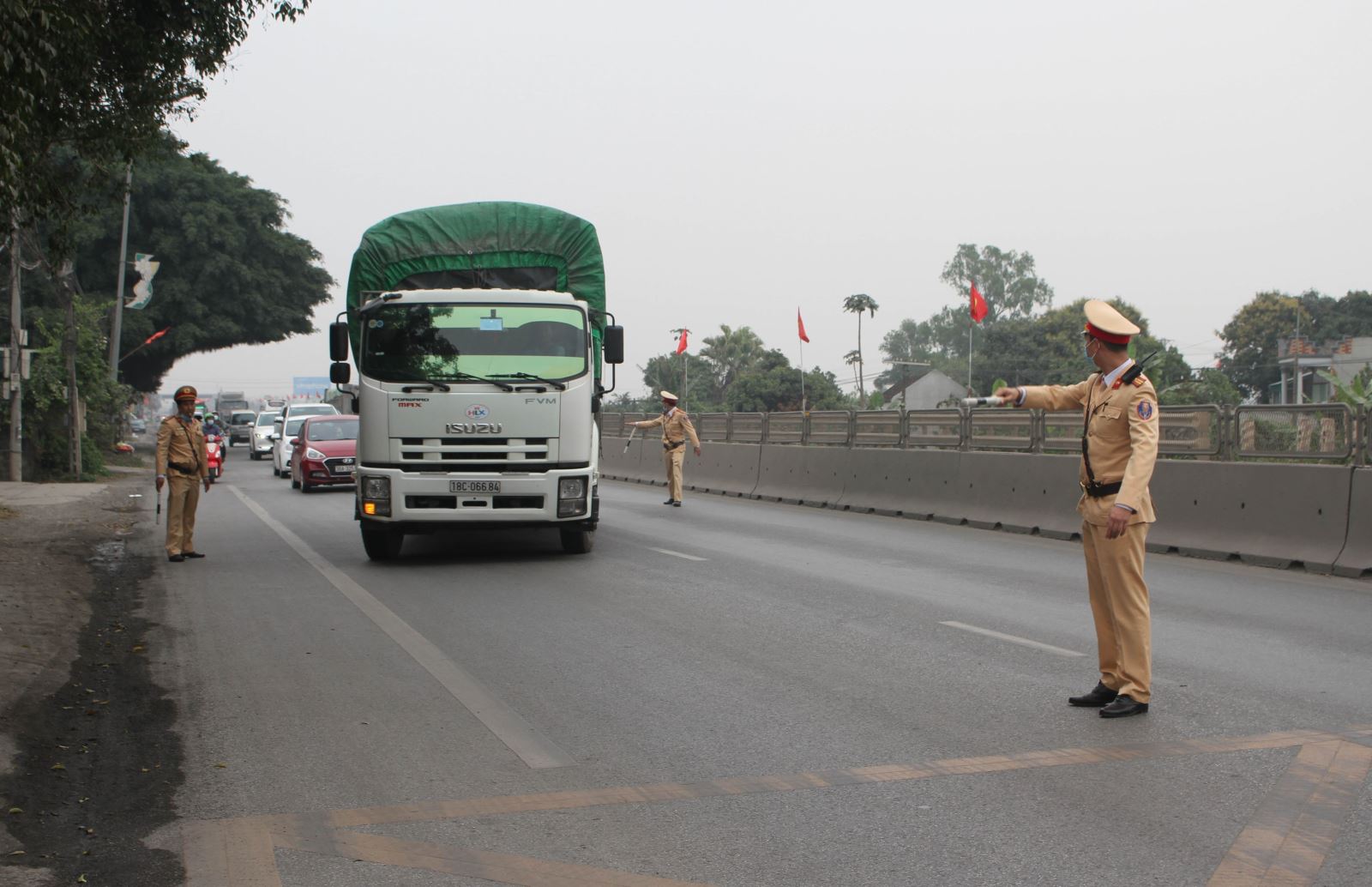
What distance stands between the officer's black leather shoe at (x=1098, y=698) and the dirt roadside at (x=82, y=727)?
13.8 feet

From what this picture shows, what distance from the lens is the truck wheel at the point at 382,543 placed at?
1359 centimetres

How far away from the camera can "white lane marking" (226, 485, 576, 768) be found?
6023 millimetres

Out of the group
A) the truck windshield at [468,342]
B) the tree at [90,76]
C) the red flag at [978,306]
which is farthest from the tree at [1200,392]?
the tree at [90,76]

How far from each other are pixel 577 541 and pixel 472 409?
201 cm

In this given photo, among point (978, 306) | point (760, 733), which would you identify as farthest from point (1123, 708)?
point (978, 306)

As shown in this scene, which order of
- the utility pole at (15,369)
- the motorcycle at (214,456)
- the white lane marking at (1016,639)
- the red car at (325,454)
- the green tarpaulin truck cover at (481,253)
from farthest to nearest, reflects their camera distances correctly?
the motorcycle at (214,456) → the red car at (325,454) → the utility pole at (15,369) → the green tarpaulin truck cover at (481,253) → the white lane marking at (1016,639)

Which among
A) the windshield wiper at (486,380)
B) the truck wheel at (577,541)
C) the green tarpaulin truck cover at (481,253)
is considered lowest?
the truck wheel at (577,541)

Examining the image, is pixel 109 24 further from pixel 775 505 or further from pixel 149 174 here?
pixel 149 174

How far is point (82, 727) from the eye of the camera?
6.72m

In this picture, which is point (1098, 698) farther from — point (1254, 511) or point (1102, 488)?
point (1254, 511)

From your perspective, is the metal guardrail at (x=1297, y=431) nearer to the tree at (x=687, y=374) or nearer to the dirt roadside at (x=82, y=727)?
the dirt roadside at (x=82, y=727)

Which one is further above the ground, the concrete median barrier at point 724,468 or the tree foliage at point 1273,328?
the tree foliage at point 1273,328

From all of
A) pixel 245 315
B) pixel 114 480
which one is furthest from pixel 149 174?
pixel 114 480

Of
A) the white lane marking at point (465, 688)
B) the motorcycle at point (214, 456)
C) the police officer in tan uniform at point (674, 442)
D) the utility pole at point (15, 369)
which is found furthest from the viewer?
the motorcycle at point (214, 456)
